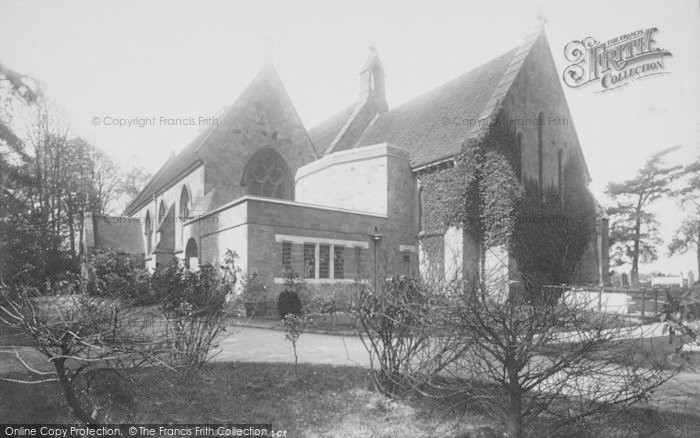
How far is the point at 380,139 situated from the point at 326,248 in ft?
37.7

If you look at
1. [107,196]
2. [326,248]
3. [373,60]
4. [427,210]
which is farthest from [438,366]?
[107,196]

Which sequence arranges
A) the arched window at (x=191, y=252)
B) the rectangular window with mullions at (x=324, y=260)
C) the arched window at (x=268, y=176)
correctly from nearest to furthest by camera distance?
the rectangular window with mullions at (x=324, y=260) → the arched window at (x=191, y=252) → the arched window at (x=268, y=176)

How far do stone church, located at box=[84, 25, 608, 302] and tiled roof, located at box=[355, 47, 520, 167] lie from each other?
0.09 meters

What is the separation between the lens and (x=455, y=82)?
2631cm

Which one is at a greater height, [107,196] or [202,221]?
[107,196]

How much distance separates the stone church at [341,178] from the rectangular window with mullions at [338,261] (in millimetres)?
46

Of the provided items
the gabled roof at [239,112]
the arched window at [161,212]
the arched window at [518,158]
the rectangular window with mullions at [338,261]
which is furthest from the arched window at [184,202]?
the arched window at [518,158]

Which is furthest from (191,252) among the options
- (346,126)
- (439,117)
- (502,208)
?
(502,208)

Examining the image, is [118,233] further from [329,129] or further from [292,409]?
[292,409]

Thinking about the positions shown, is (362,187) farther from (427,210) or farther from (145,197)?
(145,197)

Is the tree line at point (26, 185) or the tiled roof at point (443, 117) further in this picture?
the tiled roof at point (443, 117)

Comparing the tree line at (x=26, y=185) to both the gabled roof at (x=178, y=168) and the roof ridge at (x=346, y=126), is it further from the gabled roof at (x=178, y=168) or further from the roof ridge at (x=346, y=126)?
the roof ridge at (x=346, y=126)

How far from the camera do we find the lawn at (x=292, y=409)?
5023 mm

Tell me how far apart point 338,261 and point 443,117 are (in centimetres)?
1067
